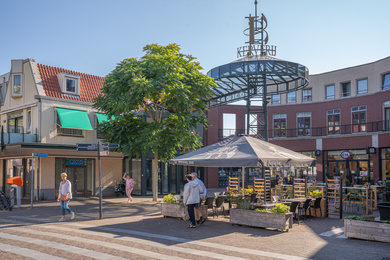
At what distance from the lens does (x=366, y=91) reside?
112 ft

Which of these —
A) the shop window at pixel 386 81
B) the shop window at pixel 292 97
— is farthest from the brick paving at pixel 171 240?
the shop window at pixel 292 97

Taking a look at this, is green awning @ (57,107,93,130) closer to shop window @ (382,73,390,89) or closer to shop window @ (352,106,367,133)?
shop window @ (352,106,367,133)

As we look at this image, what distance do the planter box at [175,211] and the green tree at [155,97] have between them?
487 centimetres

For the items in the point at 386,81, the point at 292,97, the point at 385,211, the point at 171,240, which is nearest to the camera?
the point at 171,240

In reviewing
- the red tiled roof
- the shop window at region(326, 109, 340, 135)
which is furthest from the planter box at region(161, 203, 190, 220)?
the shop window at region(326, 109, 340, 135)

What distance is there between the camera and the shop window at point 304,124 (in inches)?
1505

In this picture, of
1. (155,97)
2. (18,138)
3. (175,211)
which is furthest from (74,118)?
(175,211)

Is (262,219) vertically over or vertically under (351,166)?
under

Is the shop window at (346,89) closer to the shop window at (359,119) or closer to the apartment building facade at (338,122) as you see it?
the apartment building facade at (338,122)

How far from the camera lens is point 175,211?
546 inches

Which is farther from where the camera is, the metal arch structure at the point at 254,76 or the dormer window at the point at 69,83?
the dormer window at the point at 69,83

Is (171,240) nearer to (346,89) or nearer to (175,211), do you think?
(175,211)

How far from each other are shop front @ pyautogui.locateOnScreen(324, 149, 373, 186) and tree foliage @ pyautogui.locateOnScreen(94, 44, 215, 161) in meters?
16.4

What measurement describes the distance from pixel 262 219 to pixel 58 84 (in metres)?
17.7
